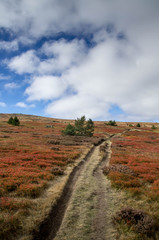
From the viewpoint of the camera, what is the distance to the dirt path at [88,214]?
6539 mm

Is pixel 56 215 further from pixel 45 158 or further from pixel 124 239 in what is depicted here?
pixel 45 158

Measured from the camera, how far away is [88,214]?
7.95 meters

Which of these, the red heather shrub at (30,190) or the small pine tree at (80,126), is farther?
the small pine tree at (80,126)

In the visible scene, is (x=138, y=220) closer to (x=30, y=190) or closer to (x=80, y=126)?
(x=30, y=190)

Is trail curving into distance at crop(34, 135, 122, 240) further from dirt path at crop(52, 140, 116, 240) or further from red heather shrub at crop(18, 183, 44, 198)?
red heather shrub at crop(18, 183, 44, 198)

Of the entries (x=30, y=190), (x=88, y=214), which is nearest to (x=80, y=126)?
(x=30, y=190)

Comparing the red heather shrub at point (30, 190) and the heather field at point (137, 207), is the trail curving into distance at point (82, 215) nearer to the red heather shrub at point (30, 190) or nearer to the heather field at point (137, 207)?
the heather field at point (137, 207)

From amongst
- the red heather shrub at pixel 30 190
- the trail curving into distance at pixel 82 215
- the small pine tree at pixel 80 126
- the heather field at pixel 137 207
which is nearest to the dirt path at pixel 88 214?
the trail curving into distance at pixel 82 215

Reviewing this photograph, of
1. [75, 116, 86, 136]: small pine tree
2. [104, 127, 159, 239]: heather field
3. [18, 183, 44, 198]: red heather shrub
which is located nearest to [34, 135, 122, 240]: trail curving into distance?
[104, 127, 159, 239]: heather field

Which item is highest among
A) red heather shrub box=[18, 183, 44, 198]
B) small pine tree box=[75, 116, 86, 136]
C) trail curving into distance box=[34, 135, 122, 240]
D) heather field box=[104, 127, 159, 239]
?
small pine tree box=[75, 116, 86, 136]

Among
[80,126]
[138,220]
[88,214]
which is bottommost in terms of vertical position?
[88,214]

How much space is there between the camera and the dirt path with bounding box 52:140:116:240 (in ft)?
21.5

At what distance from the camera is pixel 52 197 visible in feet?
30.3

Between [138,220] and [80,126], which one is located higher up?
[80,126]
